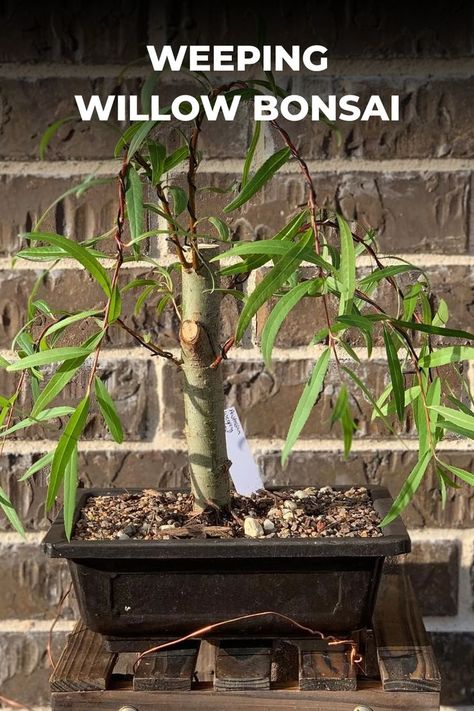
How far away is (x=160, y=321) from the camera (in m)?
1.30

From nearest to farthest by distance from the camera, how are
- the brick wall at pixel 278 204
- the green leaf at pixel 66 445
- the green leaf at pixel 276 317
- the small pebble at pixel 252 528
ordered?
1. the green leaf at pixel 276 317
2. the green leaf at pixel 66 445
3. the small pebble at pixel 252 528
4. the brick wall at pixel 278 204

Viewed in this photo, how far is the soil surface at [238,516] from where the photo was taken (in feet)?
3.25

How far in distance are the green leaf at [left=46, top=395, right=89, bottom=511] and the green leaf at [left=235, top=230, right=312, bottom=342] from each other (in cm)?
16

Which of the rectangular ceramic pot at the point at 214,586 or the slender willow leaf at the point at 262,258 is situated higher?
the slender willow leaf at the point at 262,258

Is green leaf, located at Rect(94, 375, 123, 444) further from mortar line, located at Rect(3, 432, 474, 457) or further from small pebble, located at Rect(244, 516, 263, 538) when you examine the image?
mortar line, located at Rect(3, 432, 474, 457)

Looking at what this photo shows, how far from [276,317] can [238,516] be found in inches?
14.3

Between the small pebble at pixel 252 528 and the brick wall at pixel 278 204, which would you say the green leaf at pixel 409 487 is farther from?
the brick wall at pixel 278 204

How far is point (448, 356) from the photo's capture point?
0.90 metres

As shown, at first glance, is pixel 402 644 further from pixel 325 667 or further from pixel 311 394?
pixel 311 394

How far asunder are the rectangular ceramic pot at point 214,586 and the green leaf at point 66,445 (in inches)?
3.9

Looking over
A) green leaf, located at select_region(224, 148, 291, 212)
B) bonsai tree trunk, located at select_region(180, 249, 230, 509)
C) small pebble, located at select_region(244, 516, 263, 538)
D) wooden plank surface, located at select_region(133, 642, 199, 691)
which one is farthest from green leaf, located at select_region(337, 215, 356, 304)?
wooden plank surface, located at select_region(133, 642, 199, 691)

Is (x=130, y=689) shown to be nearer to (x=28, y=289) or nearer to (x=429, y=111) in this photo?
(x=28, y=289)

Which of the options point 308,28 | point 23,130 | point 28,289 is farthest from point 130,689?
point 308,28

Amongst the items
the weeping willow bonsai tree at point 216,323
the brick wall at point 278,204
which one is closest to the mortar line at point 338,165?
the brick wall at point 278,204
